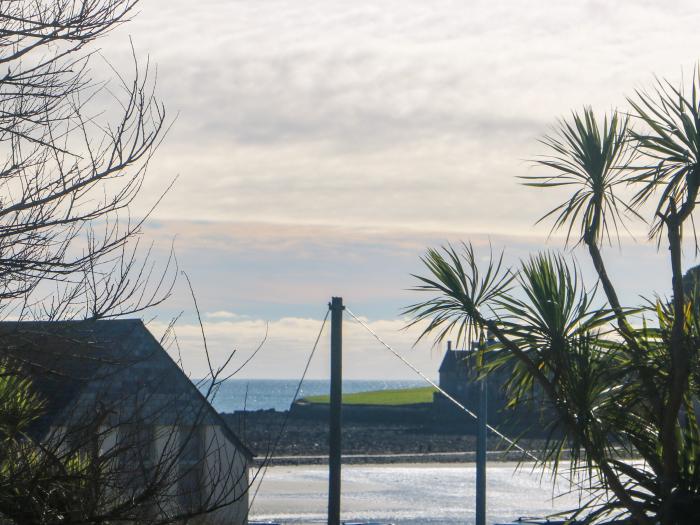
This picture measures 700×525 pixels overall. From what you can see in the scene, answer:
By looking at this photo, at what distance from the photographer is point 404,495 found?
114ft

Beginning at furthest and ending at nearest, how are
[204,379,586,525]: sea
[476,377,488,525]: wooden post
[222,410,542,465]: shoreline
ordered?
1. [222,410,542,465]: shoreline
2. [204,379,586,525]: sea
3. [476,377,488,525]: wooden post

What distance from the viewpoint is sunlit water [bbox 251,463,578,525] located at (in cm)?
2819

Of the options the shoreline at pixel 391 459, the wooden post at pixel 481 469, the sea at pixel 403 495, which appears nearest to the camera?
the wooden post at pixel 481 469

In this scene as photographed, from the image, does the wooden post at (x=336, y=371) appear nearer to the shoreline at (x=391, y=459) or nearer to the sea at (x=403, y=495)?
the sea at (x=403, y=495)

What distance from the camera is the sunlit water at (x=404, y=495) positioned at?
28.2 meters

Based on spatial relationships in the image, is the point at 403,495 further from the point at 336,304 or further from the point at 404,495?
the point at 336,304

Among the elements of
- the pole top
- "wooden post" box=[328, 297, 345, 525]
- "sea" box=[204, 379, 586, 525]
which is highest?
the pole top

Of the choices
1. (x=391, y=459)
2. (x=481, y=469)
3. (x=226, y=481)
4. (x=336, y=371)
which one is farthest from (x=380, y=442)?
(x=226, y=481)

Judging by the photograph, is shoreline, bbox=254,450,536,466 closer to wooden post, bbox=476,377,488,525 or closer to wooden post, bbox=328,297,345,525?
wooden post, bbox=476,377,488,525

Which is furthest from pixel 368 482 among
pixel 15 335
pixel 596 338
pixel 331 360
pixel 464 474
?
pixel 15 335

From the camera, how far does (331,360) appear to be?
54.0 feet

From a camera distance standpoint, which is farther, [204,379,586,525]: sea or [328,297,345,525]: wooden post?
[204,379,586,525]: sea

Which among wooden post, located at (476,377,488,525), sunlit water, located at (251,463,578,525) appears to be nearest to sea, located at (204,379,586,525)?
sunlit water, located at (251,463,578,525)

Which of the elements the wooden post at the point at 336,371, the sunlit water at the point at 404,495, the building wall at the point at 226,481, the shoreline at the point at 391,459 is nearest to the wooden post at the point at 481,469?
the wooden post at the point at 336,371
